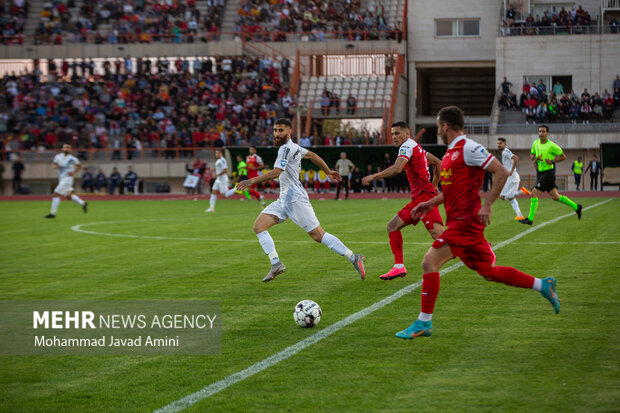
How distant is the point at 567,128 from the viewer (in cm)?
4453

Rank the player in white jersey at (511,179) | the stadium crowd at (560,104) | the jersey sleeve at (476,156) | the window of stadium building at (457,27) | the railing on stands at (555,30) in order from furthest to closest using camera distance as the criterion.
→ the window of stadium building at (457,27), the railing on stands at (555,30), the stadium crowd at (560,104), the player in white jersey at (511,179), the jersey sleeve at (476,156)

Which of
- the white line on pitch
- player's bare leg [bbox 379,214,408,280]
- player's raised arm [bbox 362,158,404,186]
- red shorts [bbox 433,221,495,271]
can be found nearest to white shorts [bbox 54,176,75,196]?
player's bare leg [bbox 379,214,408,280]

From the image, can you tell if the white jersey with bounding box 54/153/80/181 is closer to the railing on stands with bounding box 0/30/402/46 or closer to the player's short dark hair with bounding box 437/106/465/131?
the player's short dark hair with bounding box 437/106/465/131

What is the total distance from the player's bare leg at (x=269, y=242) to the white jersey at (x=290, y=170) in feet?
1.11

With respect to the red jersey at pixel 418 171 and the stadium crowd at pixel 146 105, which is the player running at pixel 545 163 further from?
the stadium crowd at pixel 146 105

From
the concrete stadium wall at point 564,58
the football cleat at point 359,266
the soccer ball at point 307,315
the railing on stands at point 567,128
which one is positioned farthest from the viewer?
the concrete stadium wall at point 564,58

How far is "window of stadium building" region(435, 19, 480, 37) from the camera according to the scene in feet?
169

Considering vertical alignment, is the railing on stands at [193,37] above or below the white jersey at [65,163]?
above

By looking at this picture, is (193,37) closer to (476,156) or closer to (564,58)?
(564,58)

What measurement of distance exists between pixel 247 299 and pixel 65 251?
23.4 ft

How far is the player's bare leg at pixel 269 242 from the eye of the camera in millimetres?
10555

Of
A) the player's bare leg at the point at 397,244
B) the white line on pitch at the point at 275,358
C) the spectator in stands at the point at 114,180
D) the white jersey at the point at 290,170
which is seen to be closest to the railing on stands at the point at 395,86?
the spectator in stands at the point at 114,180

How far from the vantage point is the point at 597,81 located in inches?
1876

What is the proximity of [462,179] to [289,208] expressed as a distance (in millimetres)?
3945
